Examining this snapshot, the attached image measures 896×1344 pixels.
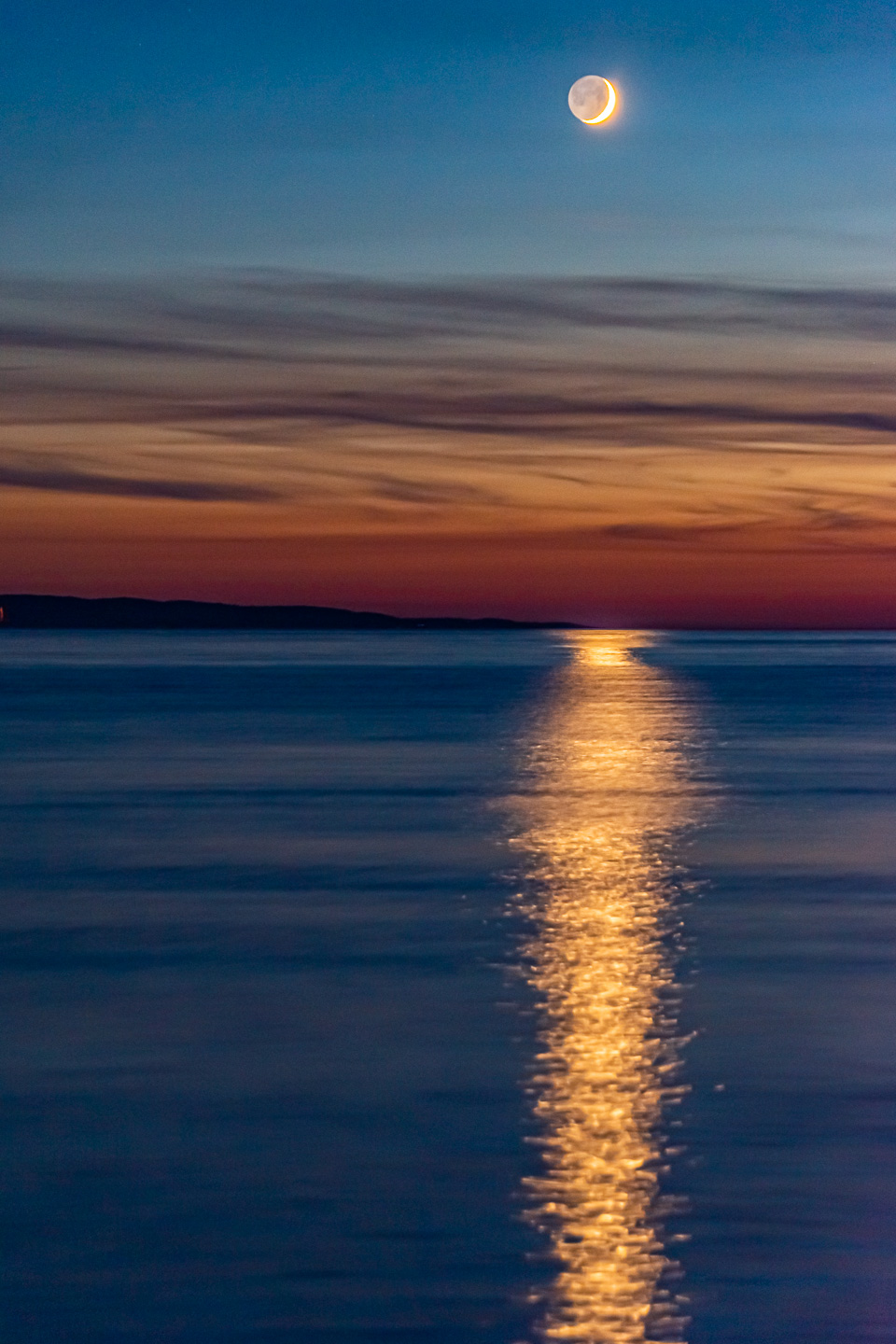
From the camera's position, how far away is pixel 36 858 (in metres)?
21.1

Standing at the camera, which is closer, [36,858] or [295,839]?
[36,858]

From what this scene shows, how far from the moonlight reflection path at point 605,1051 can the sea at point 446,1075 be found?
0.03 metres

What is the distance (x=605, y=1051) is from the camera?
1091 cm

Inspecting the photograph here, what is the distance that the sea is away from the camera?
23.1ft

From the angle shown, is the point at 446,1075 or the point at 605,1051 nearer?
the point at 446,1075

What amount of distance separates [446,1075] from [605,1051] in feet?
3.81

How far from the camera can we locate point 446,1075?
10.4 meters

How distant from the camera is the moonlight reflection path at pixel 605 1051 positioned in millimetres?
7004

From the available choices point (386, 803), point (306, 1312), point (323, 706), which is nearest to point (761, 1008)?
point (306, 1312)

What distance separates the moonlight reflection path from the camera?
23.0 feet

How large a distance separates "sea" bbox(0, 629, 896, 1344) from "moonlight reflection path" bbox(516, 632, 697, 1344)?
0.10 feet

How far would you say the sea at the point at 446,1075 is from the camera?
7.03m

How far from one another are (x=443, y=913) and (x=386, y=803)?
11.1 metres

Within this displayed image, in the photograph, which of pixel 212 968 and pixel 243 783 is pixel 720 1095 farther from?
pixel 243 783
